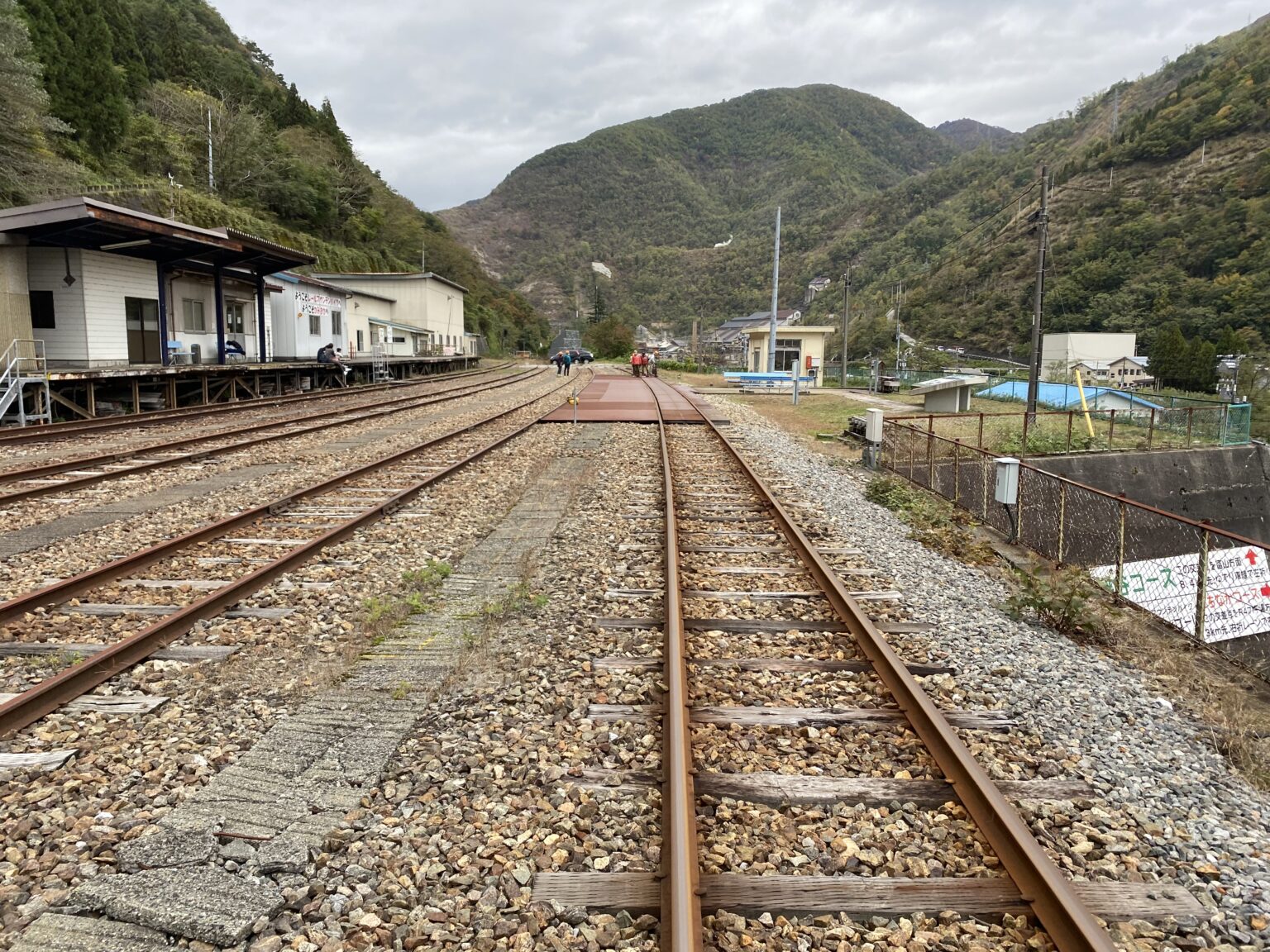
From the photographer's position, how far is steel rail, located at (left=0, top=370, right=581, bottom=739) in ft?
13.8

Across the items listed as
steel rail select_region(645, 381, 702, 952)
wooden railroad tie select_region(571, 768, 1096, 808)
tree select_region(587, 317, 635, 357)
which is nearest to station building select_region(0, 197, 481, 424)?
steel rail select_region(645, 381, 702, 952)

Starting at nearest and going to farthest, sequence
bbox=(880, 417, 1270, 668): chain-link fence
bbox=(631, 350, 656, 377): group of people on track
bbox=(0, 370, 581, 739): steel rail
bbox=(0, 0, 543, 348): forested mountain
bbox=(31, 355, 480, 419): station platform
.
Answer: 1. bbox=(0, 370, 581, 739): steel rail
2. bbox=(880, 417, 1270, 668): chain-link fence
3. bbox=(31, 355, 480, 419): station platform
4. bbox=(0, 0, 543, 348): forested mountain
5. bbox=(631, 350, 656, 377): group of people on track

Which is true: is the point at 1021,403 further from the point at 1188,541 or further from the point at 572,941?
the point at 572,941

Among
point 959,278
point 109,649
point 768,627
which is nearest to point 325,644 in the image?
point 109,649

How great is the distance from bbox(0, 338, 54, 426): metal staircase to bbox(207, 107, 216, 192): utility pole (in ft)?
125

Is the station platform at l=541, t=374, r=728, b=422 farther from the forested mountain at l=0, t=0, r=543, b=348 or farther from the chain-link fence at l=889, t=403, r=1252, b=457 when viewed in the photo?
the forested mountain at l=0, t=0, r=543, b=348

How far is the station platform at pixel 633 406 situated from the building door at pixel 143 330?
12.3 metres

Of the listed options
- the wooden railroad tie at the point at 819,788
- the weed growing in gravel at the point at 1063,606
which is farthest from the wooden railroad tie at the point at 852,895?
the weed growing in gravel at the point at 1063,606

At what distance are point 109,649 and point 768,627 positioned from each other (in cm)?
414

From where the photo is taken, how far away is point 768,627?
5688mm

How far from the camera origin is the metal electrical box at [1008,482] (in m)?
9.49

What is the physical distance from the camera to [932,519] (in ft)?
32.6

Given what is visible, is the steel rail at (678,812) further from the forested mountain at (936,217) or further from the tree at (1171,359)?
the tree at (1171,359)

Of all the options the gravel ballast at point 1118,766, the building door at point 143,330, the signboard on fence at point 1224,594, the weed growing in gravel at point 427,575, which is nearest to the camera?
the gravel ballast at point 1118,766
